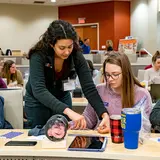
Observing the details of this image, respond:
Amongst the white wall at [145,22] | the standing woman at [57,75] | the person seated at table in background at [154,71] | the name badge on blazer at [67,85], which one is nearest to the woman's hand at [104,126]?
the standing woman at [57,75]

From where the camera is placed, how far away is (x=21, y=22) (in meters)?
13.6

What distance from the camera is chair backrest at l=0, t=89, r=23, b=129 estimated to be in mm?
2387

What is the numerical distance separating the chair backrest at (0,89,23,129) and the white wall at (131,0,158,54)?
31.5 ft

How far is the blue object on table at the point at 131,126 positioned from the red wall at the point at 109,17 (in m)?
11.1

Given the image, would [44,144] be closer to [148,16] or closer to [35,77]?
[35,77]

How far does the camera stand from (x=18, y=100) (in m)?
2.41

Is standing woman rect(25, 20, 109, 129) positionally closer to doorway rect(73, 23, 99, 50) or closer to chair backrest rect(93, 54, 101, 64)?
chair backrest rect(93, 54, 101, 64)

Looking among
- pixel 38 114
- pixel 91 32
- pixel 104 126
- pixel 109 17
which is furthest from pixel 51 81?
pixel 91 32

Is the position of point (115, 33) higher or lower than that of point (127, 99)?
higher

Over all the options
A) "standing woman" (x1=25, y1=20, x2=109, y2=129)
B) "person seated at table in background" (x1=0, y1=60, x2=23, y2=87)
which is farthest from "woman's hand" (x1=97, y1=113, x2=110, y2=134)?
"person seated at table in background" (x1=0, y1=60, x2=23, y2=87)

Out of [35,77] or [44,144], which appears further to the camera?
[35,77]

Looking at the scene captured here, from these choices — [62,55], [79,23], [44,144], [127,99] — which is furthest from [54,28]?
[79,23]

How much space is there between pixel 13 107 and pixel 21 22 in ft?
38.4

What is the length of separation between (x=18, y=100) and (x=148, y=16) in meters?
10.2
